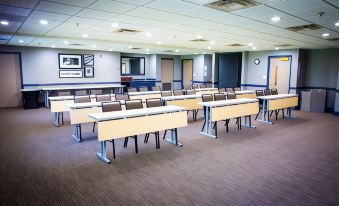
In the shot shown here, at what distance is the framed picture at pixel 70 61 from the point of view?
1138 centimetres

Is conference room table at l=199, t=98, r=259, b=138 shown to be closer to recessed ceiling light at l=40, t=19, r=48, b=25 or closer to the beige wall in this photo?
recessed ceiling light at l=40, t=19, r=48, b=25

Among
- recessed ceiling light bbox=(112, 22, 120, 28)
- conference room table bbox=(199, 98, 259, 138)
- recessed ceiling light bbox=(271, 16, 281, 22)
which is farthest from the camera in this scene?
conference room table bbox=(199, 98, 259, 138)

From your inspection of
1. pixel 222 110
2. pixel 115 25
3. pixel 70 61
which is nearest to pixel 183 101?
pixel 222 110

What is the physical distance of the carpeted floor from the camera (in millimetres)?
3111

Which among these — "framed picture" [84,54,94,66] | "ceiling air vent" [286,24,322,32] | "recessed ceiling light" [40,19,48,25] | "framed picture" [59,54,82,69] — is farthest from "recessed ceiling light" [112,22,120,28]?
"framed picture" [84,54,94,66]

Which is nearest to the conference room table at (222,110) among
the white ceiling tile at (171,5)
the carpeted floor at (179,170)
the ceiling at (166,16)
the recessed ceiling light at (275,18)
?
the carpeted floor at (179,170)

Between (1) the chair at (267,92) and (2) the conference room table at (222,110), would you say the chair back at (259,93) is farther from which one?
(2) the conference room table at (222,110)

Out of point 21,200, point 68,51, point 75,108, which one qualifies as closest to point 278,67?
point 75,108

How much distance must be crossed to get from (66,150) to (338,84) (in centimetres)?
972

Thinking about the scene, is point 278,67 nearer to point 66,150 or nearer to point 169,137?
point 169,137

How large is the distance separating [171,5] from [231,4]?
3.21 feet

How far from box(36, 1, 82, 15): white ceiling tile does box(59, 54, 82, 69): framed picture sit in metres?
7.55

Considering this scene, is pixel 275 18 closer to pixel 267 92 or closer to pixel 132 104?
pixel 132 104

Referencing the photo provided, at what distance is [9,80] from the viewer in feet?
33.9
